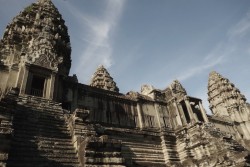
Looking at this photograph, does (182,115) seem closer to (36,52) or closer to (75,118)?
(75,118)

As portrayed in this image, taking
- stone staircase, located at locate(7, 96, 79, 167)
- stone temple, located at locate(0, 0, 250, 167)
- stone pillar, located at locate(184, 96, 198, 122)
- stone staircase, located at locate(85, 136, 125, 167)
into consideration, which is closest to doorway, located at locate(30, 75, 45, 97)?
stone temple, located at locate(0, 0, 250, 167)

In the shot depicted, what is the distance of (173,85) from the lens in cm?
2823

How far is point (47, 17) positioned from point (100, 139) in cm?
1694

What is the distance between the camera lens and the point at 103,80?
37062mm

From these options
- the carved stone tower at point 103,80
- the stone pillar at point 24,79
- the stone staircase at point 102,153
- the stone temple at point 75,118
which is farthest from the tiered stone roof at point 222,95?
the stone pillar at point 24,79

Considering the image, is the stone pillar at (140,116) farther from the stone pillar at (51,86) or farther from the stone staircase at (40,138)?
the stone staircase at (40,138)

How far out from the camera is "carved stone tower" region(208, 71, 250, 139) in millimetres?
32250

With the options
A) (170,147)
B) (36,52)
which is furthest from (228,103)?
(36,52)

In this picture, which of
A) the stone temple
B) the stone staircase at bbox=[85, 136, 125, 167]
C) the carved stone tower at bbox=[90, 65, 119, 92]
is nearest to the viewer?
the stone staircase at bbox=[85, 136, 125, 167]

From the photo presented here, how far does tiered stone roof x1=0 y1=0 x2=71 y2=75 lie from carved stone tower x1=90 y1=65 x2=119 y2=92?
13.6 meters

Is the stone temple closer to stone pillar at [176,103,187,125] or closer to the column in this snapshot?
the column

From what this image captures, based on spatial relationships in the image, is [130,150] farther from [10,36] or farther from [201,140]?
[10,36]

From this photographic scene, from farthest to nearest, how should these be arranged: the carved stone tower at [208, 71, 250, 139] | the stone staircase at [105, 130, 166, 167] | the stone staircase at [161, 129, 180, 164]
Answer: the carved stone tower at [208, 71, 250, 139] < the stone staircase at [161, 129, 180, 164] < the stone staircase at [105, 130, 166, 167]

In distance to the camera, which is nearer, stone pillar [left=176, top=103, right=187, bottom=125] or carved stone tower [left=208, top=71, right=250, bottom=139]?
stone pillar [left=176, top=103, right=187, bottom=125]
